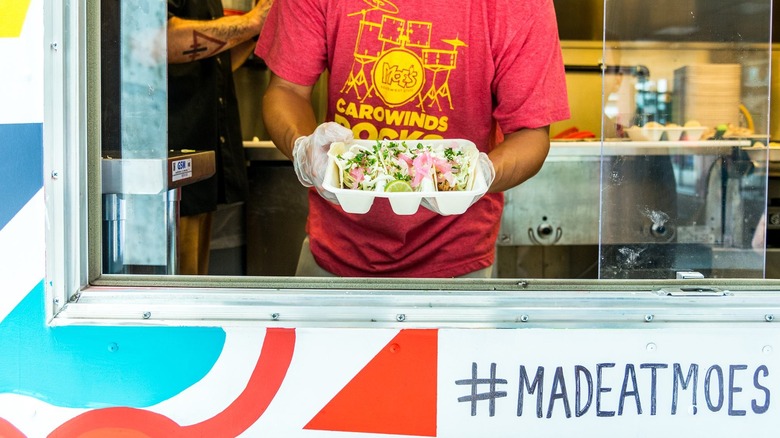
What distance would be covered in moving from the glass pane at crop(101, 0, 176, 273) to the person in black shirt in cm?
141

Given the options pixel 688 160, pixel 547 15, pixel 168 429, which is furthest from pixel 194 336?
pixel 688 160

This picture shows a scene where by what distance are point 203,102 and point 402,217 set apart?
1780 mm

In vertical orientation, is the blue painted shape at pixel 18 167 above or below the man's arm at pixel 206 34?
below

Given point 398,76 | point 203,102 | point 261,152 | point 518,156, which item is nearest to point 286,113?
point 398,76

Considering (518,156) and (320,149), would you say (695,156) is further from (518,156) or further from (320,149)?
(320,149)

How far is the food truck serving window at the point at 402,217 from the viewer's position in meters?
1.39

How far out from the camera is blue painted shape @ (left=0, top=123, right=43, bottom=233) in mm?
1382

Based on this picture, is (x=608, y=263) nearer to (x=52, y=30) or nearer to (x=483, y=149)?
(x=483, y=149)

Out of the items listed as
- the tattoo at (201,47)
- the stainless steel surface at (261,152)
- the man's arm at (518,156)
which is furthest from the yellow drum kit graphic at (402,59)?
the stainless steel surface at (261,152)

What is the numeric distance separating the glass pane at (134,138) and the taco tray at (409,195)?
334 mm

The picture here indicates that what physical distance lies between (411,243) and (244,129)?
128 inches

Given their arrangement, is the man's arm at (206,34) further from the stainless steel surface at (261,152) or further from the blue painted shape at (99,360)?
the blue painted shape at (99,360)

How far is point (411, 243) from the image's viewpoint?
2.02 meters

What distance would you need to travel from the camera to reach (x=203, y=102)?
3.52 m
